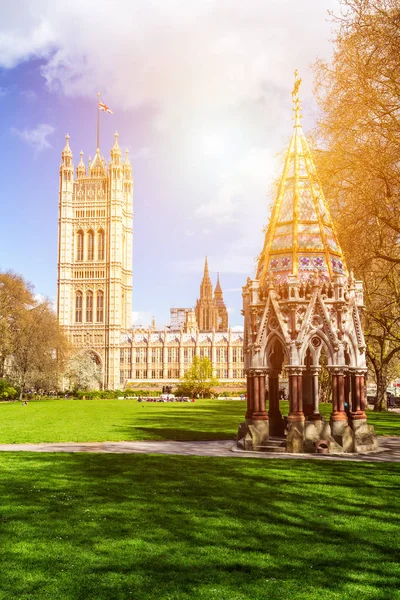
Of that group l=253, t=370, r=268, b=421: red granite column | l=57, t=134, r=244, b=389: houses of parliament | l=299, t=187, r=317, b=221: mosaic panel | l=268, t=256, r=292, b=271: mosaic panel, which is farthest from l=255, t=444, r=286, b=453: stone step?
l=57, t=134, r=244, b=389: houses of parliament

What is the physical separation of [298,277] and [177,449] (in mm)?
5836

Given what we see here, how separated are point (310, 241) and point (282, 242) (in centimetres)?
83

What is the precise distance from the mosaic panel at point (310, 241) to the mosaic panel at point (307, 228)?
0.34 feet

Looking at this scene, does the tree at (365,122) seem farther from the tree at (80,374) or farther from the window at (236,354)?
the window at (236,354)

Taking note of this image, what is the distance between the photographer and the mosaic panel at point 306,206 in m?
17.3

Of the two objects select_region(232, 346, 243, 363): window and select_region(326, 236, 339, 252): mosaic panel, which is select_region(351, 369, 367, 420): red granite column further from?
select_region(232, 346, 243, 363): window

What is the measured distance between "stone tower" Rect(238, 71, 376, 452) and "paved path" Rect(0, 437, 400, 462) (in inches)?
21.8

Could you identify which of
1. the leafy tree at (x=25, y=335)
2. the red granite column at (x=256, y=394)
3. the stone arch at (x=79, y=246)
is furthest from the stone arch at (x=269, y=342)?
the stone arch at (x=79, y=246)

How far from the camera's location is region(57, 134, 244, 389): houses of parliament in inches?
4808

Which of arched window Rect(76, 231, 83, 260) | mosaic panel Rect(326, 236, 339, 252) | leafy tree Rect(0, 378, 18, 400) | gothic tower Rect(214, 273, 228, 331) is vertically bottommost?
leafy tree Rect(0, 378, 18, 400)

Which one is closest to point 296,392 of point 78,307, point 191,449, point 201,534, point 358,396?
point 358,396

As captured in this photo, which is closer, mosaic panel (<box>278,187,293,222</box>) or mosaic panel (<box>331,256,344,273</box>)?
mosaic panel (<box>331,256,344,273</box>)

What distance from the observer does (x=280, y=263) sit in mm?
17312

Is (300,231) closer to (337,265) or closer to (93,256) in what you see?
(337,265)
